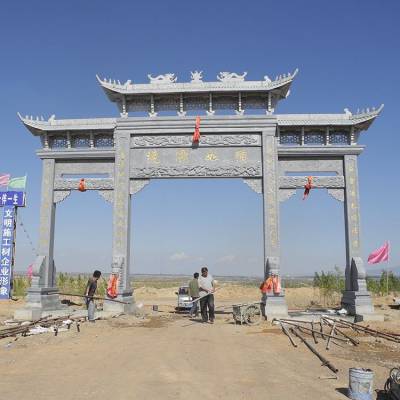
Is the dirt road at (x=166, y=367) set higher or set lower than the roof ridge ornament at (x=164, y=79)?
lower

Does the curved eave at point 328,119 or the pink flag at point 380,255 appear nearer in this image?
the curved eave at point 328,119

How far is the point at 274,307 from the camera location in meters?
11.5

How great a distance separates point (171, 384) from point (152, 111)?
9511 mm

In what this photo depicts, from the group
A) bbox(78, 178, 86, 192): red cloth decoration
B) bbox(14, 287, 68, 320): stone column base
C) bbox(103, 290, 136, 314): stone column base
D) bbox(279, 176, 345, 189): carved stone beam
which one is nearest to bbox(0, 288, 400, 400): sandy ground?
bbox(103, 290, 136, 314): stone column base

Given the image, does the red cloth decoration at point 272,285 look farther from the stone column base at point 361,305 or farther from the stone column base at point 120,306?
the stone column base at point 120,306

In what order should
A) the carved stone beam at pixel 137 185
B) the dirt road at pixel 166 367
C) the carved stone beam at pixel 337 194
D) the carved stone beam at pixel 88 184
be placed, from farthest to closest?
the carved stone beam at pixel 88 184 < the carved stone beam at pixel 137 185 < the carved stone beam at pixel 337 194 < the dirt road at pixel 166 367

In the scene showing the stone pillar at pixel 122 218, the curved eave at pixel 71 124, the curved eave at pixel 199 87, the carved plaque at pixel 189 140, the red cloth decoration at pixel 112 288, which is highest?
the curved eave at pixel 199 87

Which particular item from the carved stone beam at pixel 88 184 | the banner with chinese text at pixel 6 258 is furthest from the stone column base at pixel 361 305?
the banner with chinese text at pixel 6 258

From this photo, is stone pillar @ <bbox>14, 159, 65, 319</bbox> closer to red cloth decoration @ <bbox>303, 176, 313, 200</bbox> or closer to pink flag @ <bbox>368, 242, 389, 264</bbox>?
red cloth decoration @ <bbox>303, 176, 313, 200</bbox>

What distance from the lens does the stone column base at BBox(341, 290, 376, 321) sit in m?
11.6

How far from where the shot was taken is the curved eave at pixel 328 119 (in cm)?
1281

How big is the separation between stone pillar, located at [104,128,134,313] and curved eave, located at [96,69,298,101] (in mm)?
1216

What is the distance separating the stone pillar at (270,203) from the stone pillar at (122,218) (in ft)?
12.6

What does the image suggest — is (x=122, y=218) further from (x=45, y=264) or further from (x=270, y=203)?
(x=270, y=203)
